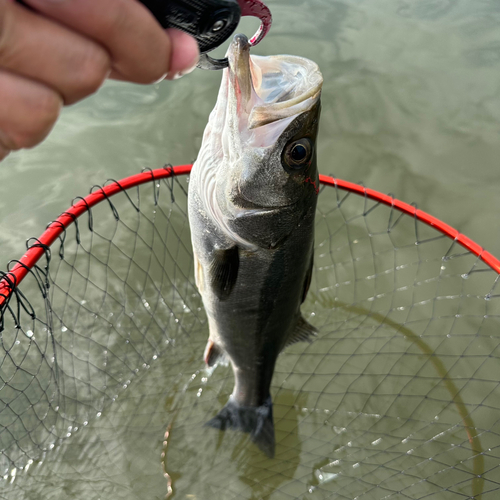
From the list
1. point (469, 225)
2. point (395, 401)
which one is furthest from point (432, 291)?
point (395, 401)

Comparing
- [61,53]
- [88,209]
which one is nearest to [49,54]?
[61,53]

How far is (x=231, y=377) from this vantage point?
3.62 m

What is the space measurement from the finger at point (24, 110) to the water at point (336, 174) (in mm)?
2720

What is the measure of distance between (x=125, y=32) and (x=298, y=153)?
1.11 metres

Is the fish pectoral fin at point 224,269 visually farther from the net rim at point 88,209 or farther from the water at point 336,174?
the water at point 336,174

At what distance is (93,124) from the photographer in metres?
4.45

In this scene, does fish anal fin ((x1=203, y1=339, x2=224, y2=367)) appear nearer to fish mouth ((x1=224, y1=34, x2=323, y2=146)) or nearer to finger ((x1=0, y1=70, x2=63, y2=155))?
fish mouth ((x1=224, y1=34, x2=323, y2=146))

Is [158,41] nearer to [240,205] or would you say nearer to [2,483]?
[240,205]

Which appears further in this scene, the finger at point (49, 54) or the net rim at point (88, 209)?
the net rim at point (88, 209)

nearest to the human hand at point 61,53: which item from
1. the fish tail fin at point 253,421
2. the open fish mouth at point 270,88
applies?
the open fish mouth at point 270,88

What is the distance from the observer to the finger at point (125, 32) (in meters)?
0.83

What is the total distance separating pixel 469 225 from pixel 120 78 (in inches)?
149

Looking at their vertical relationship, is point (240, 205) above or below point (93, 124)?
above

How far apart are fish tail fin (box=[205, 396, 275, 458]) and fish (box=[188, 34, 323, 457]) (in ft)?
1.51
